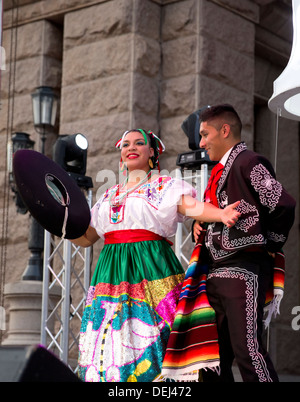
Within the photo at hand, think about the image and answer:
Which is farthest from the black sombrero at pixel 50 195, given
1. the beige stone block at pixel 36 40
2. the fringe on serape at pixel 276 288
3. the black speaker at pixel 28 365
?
the beige stone block at pixel 36 40

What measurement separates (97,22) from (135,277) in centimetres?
395

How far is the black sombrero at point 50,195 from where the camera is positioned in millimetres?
→ 3320

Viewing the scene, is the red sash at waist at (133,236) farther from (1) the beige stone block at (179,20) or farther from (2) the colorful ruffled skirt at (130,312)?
(1) the beige stone block at (179,20)

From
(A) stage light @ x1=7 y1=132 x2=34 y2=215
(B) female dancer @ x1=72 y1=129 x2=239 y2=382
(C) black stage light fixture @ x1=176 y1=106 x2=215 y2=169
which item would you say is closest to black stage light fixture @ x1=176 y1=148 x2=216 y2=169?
(C) black stage light fixture @ x1=176 y1=106 x2=215 y2=169

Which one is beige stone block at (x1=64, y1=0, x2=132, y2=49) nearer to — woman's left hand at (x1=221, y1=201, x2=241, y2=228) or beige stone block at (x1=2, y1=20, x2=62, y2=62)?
beige stone block at (x1=2, y1=20, x2=62, y2=62)

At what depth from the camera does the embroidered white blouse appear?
3664mm

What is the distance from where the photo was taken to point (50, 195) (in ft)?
11.2

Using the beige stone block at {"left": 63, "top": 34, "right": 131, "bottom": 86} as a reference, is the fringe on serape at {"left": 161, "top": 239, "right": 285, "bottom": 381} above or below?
below

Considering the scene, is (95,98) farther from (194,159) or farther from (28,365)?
(28,365)

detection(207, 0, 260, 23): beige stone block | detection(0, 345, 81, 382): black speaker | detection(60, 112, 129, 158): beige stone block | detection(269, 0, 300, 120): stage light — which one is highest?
detection(207, 0, 260, 23): beige stone block

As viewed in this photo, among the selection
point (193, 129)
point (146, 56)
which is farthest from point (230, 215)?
point (146, 56)

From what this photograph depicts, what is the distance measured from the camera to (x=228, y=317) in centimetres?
324

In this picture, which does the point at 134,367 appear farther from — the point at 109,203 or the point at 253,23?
the point at 253,23

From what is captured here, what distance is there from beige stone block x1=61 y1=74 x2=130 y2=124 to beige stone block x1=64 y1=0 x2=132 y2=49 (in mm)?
440
